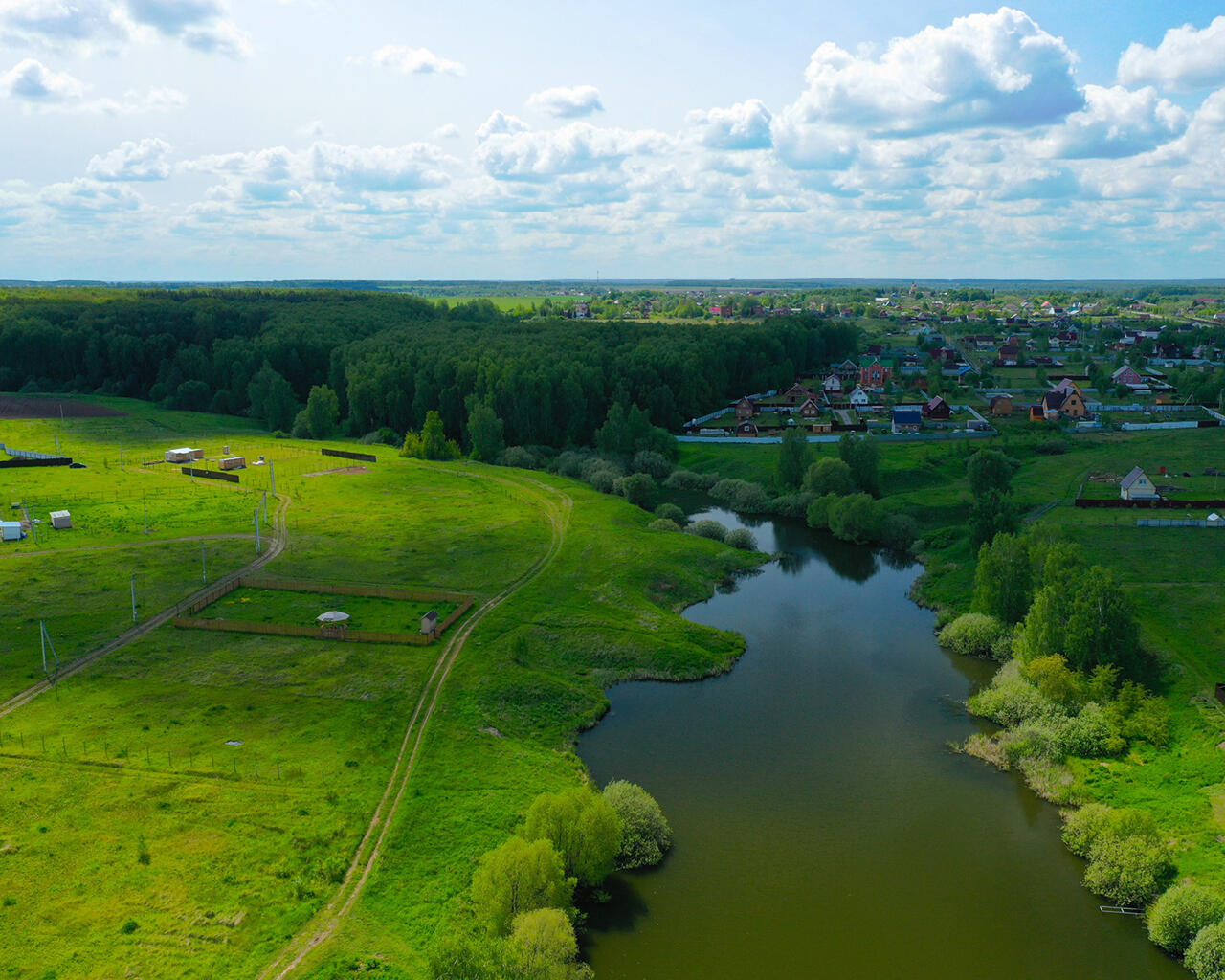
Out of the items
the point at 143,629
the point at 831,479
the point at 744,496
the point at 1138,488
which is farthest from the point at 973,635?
the point at 143,629

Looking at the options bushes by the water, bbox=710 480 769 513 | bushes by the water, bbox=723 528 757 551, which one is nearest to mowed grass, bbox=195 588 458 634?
bushes by the water, bbox=723 528 757 551

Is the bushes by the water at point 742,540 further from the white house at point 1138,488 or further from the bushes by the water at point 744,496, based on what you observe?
the white house at point 1138,488

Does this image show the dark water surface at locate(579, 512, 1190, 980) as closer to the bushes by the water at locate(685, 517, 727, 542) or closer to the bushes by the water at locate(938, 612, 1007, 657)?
the bushes by the water at locate(938, 612, 1007, 657)

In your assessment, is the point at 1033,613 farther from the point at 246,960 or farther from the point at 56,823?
the point at 56,823

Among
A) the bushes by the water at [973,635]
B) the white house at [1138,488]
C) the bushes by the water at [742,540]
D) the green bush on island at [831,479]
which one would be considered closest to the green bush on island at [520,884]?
the bushes by the water at [973,635]

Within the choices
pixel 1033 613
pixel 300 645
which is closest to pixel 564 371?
pixel 300 645
